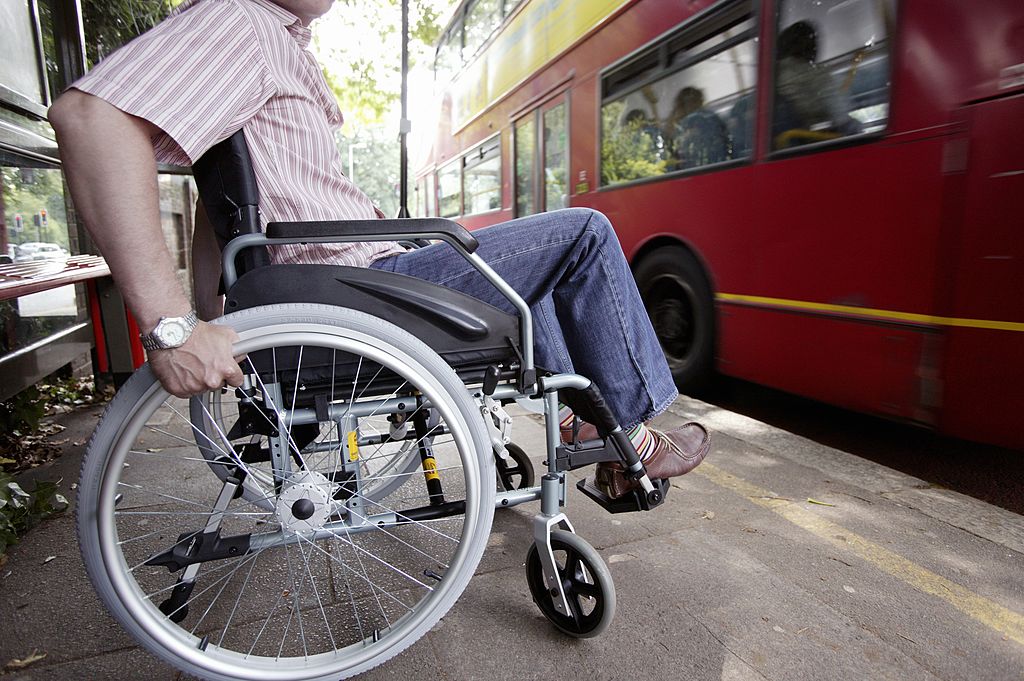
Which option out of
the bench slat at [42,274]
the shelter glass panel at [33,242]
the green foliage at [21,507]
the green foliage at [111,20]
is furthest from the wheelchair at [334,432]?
the green foliage at [111,20]

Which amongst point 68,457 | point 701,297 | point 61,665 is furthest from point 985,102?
point 68,457

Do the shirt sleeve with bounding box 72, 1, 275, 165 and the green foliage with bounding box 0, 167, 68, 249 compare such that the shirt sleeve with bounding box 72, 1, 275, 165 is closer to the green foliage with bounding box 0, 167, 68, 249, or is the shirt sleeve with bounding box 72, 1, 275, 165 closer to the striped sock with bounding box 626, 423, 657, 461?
the striped sock with bounding box 626, 423, 657, 461

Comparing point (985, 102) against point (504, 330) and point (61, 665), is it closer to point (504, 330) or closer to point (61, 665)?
point (504, 330)

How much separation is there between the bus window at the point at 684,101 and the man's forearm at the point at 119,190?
318 centimetres

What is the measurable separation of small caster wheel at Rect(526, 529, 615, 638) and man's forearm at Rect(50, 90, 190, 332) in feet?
3.53

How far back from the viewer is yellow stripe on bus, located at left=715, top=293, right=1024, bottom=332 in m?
2.37

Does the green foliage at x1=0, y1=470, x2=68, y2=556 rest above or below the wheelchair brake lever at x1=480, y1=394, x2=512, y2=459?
below

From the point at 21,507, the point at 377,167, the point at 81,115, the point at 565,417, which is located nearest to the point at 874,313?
the point at 565,417

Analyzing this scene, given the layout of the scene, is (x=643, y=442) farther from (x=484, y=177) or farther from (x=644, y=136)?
(x=484, y=177)

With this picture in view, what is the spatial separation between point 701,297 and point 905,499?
5.71 feet

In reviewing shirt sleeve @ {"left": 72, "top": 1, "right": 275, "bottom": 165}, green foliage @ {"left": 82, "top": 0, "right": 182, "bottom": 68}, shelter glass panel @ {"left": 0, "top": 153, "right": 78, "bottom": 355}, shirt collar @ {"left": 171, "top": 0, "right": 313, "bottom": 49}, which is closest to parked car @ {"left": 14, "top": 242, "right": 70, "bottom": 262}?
shelter glass panel @ {"left": 0, "top": 153, "right": 78, "bottom": 355}

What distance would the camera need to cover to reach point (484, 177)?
7.93 metres

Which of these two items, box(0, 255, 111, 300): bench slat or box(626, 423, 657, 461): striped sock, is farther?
box(0, 255, 111, 300): bench slat

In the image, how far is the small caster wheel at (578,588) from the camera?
61.9 inches
